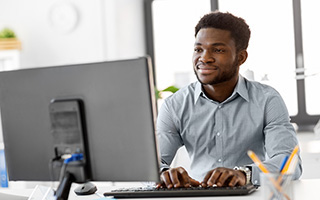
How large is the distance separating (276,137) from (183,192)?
1.60 feet

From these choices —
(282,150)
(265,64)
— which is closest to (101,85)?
(282,150)

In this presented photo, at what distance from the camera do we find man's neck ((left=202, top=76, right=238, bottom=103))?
72.2 inches

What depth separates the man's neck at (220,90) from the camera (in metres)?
1.83

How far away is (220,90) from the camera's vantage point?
184 centimetres

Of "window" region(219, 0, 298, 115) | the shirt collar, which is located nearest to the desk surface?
the shirt collar

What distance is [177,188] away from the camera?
139 centimetres

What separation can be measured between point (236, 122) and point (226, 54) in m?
0.27

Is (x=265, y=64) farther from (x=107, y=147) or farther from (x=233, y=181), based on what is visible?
(x=107, y=147)

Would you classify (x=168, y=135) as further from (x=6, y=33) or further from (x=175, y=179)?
(x=6, y=33)

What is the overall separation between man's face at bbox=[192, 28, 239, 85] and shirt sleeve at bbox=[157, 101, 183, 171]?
0.21 metres

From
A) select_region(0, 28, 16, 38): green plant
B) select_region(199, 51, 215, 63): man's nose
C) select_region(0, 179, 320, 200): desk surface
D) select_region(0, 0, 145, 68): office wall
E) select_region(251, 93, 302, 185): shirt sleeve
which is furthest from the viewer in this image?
select_region(0, 28, 16, 38): green plant

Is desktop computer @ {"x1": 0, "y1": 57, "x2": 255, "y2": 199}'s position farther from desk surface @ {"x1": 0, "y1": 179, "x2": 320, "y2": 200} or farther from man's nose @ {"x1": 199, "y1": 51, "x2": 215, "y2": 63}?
man's nose @ {"x1": 199, "y1": 51, "x2": 215, "y2": 63}

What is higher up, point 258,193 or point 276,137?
point 276,137

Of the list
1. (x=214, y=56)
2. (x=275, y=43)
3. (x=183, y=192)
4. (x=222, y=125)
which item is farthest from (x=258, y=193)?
(x=275, y=43)
